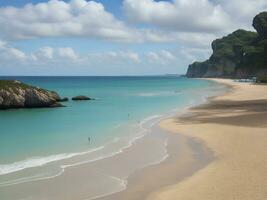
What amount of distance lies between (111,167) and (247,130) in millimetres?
13860

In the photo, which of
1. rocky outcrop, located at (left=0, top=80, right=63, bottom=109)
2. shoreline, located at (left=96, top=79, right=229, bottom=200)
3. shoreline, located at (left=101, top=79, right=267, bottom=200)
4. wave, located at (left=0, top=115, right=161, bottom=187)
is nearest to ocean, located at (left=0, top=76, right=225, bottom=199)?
wave, located at (left=0, top=115, right=161, bottom=187)

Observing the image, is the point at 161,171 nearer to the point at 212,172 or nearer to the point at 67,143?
the point at 212,172

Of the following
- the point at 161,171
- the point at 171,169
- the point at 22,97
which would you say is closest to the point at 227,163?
the point at 171,169

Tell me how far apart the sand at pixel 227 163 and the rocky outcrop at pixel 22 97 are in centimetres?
2530

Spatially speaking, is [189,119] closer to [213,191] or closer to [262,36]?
[213,191]

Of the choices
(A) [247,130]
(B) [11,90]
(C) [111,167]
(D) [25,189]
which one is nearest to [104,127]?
(A) [247,130]

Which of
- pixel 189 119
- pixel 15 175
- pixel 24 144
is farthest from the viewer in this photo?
pixel 189 119

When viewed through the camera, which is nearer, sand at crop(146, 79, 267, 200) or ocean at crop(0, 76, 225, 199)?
sand at crop(146, 79, 267, 200)

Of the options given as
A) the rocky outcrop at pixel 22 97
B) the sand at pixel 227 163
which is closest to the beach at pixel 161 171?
the sand at pixel 227 163

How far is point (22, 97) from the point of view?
57.3 meters

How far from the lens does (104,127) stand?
1412 inches

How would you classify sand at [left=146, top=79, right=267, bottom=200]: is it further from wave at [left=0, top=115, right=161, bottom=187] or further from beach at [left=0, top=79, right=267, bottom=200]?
wave at [left=0, top=115, right=161, bottom=187]

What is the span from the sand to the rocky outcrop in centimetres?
2530

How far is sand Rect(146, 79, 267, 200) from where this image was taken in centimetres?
1609
